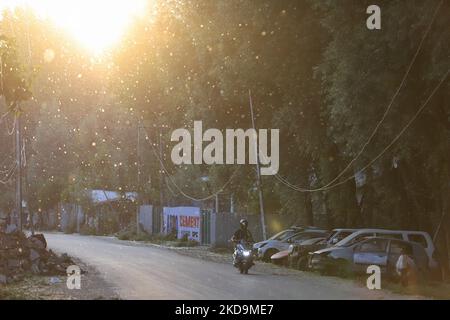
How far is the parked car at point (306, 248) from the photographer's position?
24391mm

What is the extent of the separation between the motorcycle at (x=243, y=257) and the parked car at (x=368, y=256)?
1974 mm

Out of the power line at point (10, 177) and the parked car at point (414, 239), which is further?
the power line at point (10, 177)

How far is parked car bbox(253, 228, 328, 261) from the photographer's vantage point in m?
27.7

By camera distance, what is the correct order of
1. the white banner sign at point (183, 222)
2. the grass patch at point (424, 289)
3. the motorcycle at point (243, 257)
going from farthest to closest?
1. the white banner sign at point (183, 222)
2. the motorcycle at point (243, 257)
3. the grass patch at point (424, 289)

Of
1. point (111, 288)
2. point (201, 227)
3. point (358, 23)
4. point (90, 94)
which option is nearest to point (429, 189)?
point (358, 23)

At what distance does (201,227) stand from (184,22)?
566 inches

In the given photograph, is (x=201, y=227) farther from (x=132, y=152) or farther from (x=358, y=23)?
(x=358, y=23)

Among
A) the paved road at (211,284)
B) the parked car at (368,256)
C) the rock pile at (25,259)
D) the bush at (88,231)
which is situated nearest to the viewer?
the paved road at (211,284)

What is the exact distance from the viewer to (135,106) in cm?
4825

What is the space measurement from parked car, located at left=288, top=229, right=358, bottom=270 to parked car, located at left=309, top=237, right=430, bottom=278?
2346 millimetres

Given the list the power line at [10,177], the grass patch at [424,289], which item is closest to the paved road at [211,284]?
the grass patch at [424,289]

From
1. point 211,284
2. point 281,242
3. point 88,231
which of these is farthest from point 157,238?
point 211,284

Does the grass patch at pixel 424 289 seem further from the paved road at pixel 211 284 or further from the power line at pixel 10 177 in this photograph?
the power line at pixel 10 177

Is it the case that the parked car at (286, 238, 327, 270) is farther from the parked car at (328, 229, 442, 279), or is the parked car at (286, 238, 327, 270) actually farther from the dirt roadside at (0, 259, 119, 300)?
the dirt roadside at (0, 259, 119, 300)
